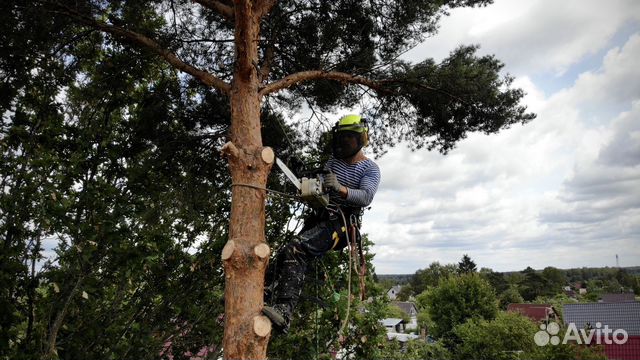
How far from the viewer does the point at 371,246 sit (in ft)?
21.7

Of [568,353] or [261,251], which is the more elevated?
[261,251]

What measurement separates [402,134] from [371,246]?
72.1 inches

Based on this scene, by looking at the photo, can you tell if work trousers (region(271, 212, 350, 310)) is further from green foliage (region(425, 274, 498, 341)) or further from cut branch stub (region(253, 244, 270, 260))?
green foliage (region(425, 274, 498, 341))

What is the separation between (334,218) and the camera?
4242 mm

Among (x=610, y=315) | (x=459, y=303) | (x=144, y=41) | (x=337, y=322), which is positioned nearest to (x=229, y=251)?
(x=144, y=41)

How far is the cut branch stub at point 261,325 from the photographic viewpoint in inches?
132

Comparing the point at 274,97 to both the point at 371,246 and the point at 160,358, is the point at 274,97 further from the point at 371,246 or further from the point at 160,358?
the point at 160,358

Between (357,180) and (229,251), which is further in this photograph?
(357,180)

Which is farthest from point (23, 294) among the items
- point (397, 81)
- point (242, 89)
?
point (397, 81)

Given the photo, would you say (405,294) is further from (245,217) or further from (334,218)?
(245,217)

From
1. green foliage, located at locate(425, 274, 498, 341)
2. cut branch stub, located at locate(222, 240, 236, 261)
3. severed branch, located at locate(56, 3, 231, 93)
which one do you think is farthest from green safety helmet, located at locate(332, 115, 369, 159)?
green foliage, located at locate(425, 274, 498, 341)

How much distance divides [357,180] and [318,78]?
1.77 meters

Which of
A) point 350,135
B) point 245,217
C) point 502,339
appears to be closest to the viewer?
point 245,217

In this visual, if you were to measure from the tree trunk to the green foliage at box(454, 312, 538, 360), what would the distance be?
23083mm
